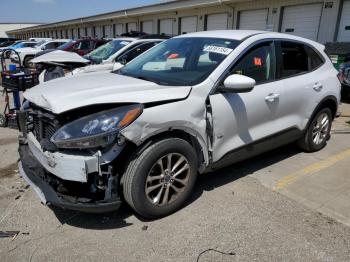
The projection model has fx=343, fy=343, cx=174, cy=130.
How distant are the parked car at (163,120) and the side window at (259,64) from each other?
0.04 feet

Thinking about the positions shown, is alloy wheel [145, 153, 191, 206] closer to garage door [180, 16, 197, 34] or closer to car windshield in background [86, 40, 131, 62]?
car windshield in background [86, 40, 131, 62]

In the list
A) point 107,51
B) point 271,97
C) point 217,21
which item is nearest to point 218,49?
point 271,97

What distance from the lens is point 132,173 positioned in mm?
2873

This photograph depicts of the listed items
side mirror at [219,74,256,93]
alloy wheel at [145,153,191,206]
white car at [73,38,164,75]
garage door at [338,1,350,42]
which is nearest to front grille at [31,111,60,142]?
alloy wheel at [145,153,191,206]

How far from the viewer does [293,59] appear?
4.36 meters

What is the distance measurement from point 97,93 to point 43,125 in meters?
0.61

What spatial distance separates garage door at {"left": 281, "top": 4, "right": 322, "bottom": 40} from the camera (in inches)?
537

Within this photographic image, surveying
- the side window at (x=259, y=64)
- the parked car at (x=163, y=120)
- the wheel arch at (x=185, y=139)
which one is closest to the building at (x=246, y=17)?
the parked car at (x=163, y=120)

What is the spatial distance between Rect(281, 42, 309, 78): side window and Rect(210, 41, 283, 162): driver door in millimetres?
212

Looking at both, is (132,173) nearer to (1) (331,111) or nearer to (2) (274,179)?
(2) (274,179)

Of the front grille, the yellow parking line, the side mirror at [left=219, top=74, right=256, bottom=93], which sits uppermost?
the side mirror at [left=219, top=74, right=256, bottom=93]

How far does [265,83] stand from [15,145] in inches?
150

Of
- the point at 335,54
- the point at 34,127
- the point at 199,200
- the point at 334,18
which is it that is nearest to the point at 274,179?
the point at 199,200

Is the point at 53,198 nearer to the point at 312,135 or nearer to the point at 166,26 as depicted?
the point at 312,135
